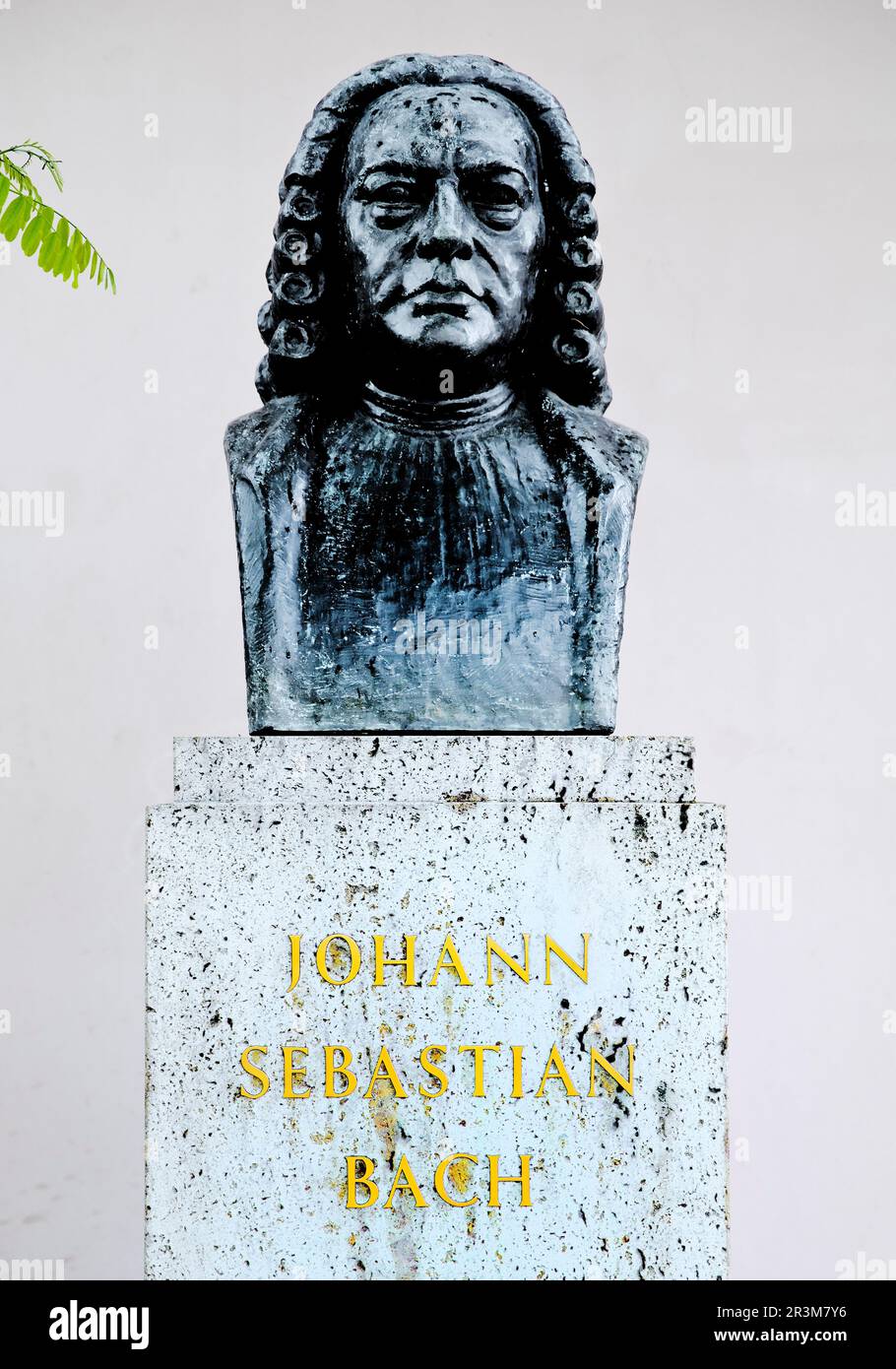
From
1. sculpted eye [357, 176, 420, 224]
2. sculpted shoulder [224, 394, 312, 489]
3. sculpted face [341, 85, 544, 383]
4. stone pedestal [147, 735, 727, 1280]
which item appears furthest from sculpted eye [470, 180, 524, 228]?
stone pedestal [147, 735, 727, 1280]

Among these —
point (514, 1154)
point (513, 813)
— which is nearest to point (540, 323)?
point (513, 813)

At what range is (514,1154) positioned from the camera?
3.15 m

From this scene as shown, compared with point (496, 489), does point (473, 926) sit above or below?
below

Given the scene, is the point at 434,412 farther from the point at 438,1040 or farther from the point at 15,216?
the point at 438,1040

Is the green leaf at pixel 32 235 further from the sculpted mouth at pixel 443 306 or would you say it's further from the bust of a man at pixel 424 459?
the sculpted mouth at pixel 443 306

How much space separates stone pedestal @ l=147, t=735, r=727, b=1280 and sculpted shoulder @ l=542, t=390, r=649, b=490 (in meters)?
0.75

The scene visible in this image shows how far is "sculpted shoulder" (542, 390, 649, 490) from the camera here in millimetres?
3625

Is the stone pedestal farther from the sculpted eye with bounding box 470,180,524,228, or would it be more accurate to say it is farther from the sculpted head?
the sculpted eye with bounding box 470,180,524,228

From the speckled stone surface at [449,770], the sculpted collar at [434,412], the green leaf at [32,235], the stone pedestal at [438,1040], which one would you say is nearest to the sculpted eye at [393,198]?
the sculpted collar at [434,412]

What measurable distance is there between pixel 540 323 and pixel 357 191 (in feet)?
1.57

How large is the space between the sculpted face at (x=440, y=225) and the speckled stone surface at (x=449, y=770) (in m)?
0.78

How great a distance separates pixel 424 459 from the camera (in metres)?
3.62

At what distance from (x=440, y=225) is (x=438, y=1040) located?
1.52 m
